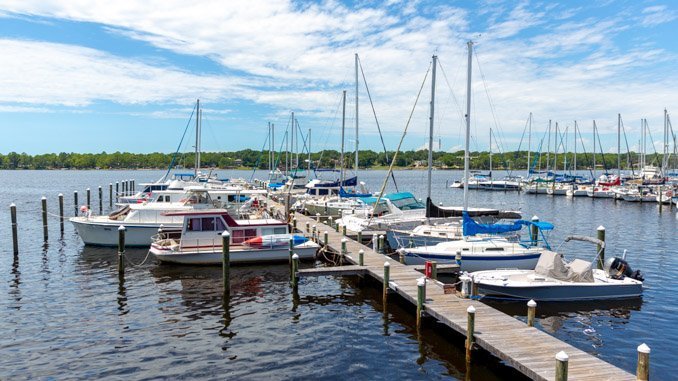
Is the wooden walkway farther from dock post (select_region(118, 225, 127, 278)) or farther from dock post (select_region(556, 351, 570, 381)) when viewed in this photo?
dock post (select_region(118, 225, 127, 278))

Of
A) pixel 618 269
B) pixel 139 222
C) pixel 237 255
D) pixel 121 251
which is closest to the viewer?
pixel 618 269

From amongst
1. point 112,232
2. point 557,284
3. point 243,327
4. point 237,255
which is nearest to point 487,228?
point 557,284

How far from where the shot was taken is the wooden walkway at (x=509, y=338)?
13539 millimetres

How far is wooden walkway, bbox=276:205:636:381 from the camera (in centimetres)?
1354

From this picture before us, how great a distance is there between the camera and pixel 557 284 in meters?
22.3

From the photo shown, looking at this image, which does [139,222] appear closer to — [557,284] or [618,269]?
[557,284]

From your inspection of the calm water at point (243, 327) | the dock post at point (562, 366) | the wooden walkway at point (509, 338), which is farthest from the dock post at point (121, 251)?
the dock post at point (562, 366)

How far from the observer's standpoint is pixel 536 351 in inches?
586

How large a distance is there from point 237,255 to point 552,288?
16.6 meters

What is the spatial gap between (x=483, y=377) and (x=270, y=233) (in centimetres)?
1784

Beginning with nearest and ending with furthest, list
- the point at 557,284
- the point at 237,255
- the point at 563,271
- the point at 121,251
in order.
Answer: the point at 557,284 < the point at 563,271 < the point at 121,251 < the point at 237,255

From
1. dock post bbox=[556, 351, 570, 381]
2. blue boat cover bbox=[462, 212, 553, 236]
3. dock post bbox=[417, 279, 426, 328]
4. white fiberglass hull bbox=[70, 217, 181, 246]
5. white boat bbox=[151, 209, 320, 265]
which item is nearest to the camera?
dock post bbox=[556, 351, 570, 381]

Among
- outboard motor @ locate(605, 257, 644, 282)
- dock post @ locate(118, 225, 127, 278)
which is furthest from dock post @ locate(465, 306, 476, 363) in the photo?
dock post @ locate(118, 225, 127, 278)

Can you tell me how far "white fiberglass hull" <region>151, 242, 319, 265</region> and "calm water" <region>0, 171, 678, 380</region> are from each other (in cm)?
56
